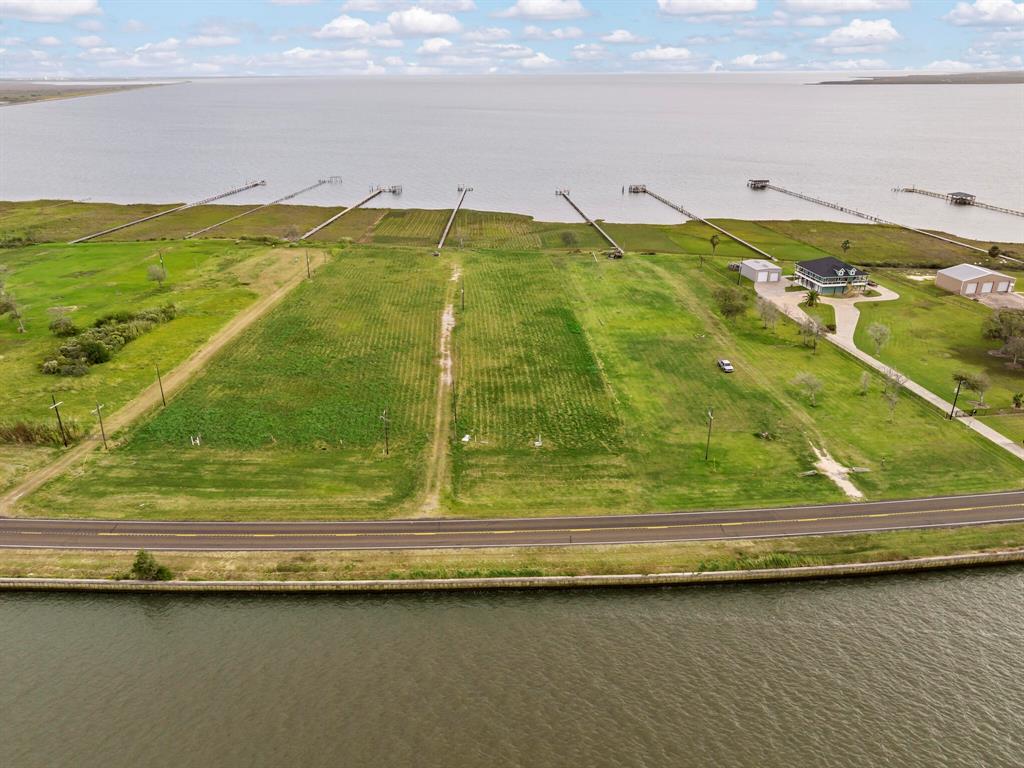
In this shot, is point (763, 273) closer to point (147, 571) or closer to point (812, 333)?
point (812, 333)

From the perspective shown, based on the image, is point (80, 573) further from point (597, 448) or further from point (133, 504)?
point (597, 448)

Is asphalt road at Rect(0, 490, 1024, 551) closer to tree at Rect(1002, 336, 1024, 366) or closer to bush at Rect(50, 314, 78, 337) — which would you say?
tree at Rect(1002, 336, 1024, 366)

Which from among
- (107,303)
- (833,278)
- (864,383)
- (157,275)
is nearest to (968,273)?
(833,278)

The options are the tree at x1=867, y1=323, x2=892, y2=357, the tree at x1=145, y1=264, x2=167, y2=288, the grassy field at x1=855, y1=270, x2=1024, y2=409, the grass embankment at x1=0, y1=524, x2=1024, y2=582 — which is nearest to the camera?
the grass embankment at x1=0, y1=524, x2=1024, y2=582

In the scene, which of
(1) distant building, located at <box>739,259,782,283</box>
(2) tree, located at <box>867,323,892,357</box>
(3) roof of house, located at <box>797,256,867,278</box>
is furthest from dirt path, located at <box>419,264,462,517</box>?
(3) roof of house, located at <box>797,256,867,278</box>

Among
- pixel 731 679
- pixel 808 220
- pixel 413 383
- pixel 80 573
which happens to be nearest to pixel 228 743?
pixel 80 573

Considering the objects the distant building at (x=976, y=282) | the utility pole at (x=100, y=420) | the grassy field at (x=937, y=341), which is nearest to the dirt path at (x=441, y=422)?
the utility pole at (x=100, y=420)
